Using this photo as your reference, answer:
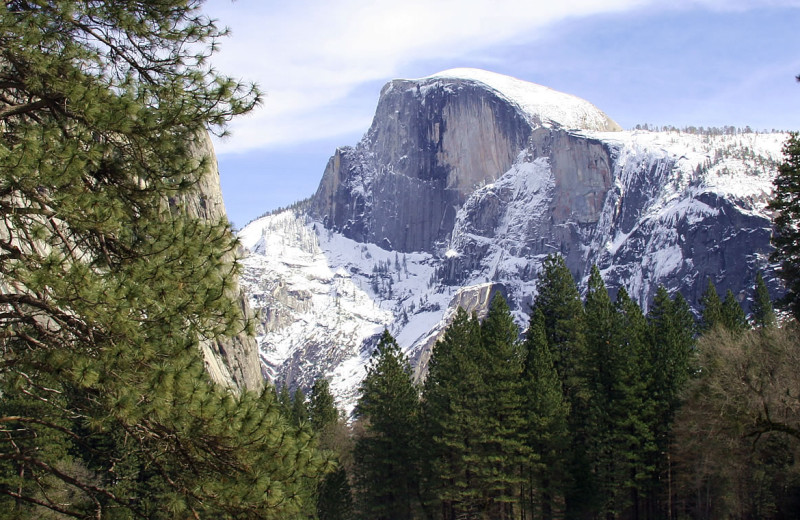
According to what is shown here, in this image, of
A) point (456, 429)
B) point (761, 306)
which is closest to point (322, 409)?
point (456, 429)

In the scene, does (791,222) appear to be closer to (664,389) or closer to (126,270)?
(664,389)

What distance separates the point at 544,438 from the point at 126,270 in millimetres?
27396

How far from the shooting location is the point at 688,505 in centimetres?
3812

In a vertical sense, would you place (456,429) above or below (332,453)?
above

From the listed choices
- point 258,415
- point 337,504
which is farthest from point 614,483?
point 258,415

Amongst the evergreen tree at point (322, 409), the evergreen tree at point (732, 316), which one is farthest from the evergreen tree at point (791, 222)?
the evergreen tree at point (322, 409)

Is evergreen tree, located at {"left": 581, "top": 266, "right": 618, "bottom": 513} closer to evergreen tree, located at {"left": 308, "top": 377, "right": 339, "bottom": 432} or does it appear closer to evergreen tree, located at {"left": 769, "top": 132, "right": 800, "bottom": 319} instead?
evergreen tree, located at {"left": 769, "top": 132, "right": 800, "bottom": 319}

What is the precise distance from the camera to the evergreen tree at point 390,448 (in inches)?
1433

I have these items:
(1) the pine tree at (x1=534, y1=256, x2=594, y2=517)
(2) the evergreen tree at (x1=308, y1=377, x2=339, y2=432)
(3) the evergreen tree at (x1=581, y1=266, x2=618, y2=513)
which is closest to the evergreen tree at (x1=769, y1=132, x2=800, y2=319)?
(3) the evergreen tree at (x1=581, y1=266, x2=618, y2=513)

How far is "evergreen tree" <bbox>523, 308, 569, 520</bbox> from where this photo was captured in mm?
32812

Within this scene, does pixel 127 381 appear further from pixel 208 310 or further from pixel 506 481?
pixel 506 481

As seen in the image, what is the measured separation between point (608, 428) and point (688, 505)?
7.93 meters

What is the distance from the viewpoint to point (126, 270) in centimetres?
848

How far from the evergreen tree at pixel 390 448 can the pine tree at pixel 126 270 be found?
2749cm
